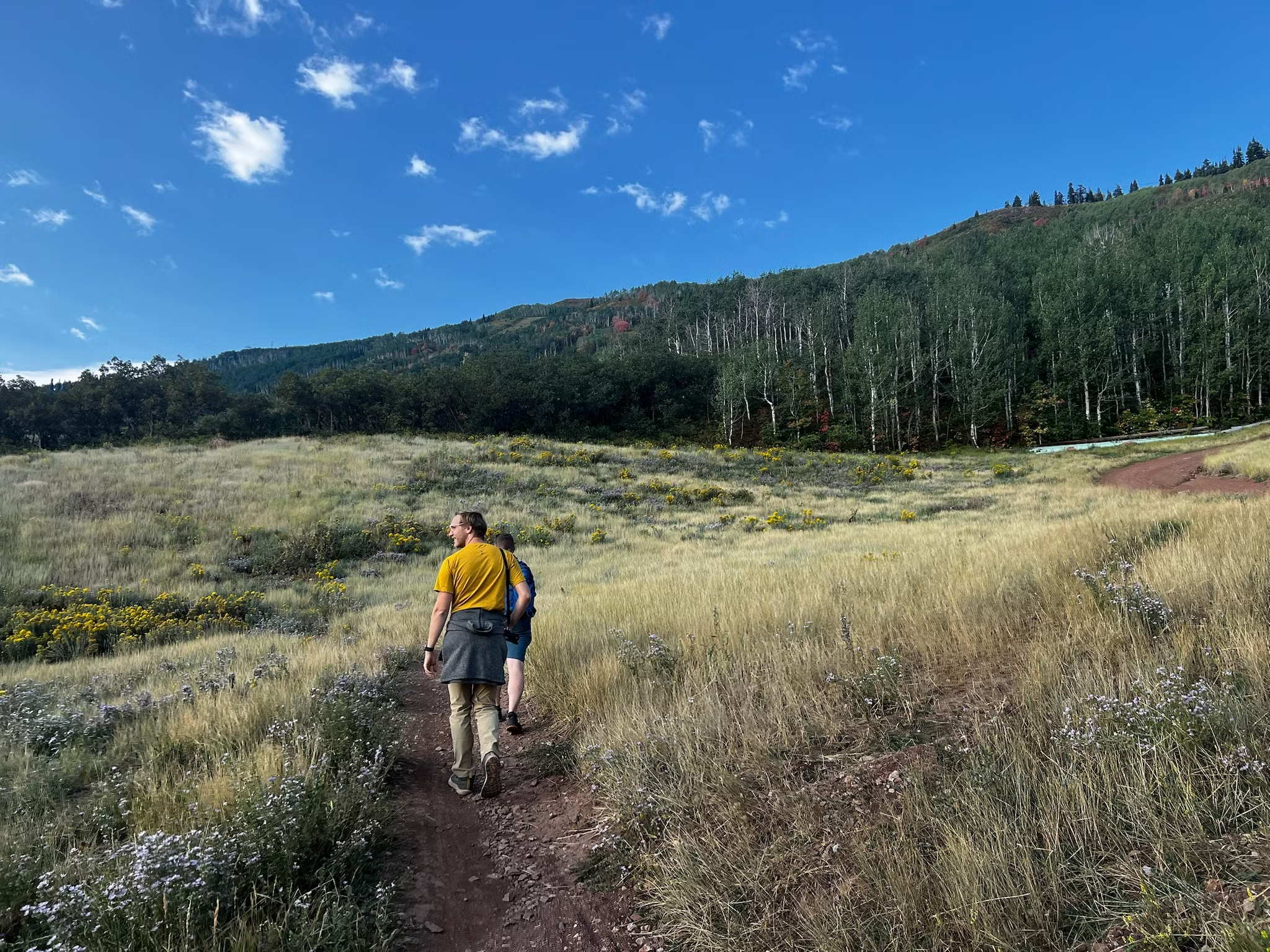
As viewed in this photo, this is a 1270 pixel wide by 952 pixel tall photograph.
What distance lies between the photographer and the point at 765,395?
6219cm

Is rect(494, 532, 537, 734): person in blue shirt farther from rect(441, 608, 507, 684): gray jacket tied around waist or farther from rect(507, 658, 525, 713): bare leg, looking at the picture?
rect(441, 608, 507, 684): gray jacket tied around waist

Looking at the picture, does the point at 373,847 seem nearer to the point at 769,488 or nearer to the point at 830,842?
the point at 830,842

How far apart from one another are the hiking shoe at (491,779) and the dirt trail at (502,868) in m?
0.06

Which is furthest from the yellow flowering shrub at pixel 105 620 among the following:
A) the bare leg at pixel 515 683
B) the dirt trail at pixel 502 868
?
the dirt trail at pixel 502 868

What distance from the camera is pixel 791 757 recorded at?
3312mm

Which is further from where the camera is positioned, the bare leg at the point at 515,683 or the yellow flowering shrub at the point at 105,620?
the yellow flowering shrub at the point at 105,620

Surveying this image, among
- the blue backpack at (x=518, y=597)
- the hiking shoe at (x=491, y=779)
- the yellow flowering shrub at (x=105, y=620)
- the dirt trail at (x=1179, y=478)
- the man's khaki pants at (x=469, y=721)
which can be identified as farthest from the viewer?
the dirt trail at (x=1179, y=478)

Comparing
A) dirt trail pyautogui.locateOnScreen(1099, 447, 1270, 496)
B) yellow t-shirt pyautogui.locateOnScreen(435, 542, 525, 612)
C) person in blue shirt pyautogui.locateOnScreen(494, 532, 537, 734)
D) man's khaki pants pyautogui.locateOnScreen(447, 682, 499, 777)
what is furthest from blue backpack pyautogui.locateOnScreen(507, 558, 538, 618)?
dirt trail pyautogui.locateOnScreen(1099, 447, 1270, 496)

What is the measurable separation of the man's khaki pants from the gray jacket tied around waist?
95 millimetres

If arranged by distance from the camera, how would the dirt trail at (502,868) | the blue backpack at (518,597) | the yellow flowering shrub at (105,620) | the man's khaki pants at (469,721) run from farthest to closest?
the yellow flowering shrub at (105,620)
the blue backpack at (518,597)
the man's khaki pants at (469,721)
the dirt trail at (502,868)

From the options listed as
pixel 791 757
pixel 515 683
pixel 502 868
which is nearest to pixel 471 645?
pixel 515 683

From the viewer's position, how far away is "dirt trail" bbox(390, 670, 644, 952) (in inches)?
108

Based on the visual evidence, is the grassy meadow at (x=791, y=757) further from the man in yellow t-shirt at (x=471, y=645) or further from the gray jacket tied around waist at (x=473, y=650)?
the gray jacket tied around waist at (x=473, y=650)

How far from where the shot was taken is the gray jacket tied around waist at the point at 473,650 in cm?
433
